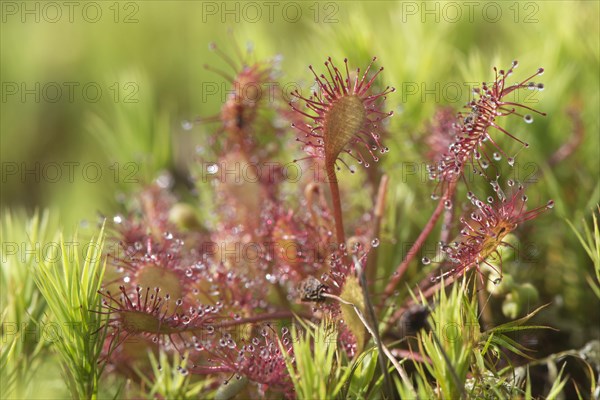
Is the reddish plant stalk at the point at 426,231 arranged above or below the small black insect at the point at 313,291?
above

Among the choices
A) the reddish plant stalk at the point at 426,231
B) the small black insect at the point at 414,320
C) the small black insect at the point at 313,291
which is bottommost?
the small black insect at the point at 414,320

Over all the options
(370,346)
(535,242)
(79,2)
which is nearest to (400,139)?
(535,242)

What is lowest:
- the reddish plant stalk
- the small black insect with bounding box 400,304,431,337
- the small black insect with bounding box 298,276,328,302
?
the small black insect with bounding box 400,304,431,337

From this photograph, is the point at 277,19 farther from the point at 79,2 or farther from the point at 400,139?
the point at 400,139

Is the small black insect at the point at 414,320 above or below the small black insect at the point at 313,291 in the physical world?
below

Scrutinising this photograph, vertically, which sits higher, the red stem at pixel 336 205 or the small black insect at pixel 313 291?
the red stem at pixel 336 205

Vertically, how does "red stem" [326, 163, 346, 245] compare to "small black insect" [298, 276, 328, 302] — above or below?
above

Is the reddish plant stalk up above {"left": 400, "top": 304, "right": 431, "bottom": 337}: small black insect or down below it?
above

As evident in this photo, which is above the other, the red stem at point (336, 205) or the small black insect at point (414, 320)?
the red stem at point (336, 205)

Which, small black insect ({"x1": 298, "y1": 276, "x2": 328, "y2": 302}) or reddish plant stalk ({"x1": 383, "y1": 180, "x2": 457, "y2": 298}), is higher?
reddish plant stalk ({"x1": 383, "y1": 180, "x2": 457, "y2": 298})
